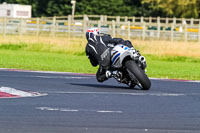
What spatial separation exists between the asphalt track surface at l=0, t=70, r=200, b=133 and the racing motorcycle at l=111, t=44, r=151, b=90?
270 millimetres

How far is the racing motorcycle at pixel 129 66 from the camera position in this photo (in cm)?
1395

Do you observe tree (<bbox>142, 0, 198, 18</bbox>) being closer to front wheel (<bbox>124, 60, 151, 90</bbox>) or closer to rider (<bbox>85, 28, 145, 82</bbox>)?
rider (<bbox>85, 28, 145, 82</bbox>)

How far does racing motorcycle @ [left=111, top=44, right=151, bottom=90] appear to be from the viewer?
13.9 meters

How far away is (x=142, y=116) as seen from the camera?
390 inches

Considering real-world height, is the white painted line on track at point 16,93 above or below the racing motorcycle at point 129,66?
below

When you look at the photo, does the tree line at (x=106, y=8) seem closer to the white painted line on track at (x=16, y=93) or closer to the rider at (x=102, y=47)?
the rider at (x=102, y=47)

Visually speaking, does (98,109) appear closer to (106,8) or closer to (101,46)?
(101,46)

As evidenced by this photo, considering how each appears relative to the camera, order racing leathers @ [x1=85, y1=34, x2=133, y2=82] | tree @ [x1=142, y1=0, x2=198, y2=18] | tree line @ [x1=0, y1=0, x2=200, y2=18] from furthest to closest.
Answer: tree line @ [x1=0, y1=0, x2=200, y2=18] < tree @ [x1=142, y1=0, x2=198, y2=18] < racing leathers @ [x1=85, y1=34, x2=133, y2=82]

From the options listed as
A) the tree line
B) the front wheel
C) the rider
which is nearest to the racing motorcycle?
the front wheel

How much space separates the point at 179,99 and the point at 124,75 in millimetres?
2151

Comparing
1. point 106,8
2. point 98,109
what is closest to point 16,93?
point 98,109

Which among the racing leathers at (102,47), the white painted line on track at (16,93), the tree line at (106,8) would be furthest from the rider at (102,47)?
the tree line at (106,8)

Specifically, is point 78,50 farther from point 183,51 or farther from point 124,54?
point 124,54

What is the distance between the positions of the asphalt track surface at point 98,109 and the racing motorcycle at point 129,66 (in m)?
0.27
